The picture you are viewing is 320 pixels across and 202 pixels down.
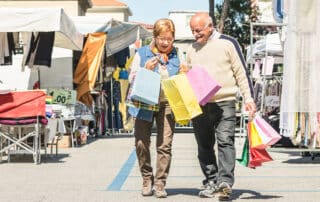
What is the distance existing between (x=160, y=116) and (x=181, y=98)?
1.60 ft

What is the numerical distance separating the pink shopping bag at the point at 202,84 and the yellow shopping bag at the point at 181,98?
0.05m

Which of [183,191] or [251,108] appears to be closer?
[251,108]

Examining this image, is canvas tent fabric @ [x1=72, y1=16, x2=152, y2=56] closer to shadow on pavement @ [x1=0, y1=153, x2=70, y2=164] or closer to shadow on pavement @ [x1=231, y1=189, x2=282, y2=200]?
shadow on pavement @ [x1=0, y1=153, x2=70, y2=164]

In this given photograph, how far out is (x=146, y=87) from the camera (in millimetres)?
7570

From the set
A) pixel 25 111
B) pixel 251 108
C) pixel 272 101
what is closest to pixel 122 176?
pixel 25 111

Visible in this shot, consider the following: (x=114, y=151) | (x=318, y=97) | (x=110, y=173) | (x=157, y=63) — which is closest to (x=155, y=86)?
(x=157, y=63)

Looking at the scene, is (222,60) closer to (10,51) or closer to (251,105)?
(251,105)

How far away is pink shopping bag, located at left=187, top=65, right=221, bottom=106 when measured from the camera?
24.2 feet

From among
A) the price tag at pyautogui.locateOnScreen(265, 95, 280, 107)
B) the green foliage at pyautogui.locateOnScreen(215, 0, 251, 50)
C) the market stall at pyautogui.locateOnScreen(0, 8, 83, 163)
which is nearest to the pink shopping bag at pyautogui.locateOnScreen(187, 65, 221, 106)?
the market stall at pyautogui.locateOnScreen(0, 8, 83, 163)

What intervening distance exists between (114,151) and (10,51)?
371 cm

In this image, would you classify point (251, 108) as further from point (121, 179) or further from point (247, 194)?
point (121, 179)

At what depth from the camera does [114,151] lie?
15.2 meters

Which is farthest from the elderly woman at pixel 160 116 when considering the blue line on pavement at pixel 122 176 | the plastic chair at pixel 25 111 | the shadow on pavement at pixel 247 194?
the plastic chair at pixel 25 111

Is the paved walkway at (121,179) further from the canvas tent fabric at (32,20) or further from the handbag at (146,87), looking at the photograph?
the canvas tent fabric at (32,20)
